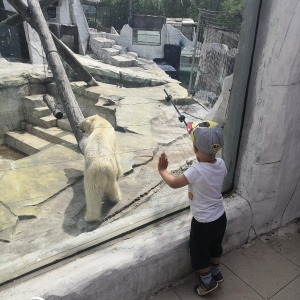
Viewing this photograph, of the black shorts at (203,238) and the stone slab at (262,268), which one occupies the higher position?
the black shorts at (203,238)

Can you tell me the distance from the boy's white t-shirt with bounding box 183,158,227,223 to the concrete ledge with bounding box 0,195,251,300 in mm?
216

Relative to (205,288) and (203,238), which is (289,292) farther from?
(203,238)

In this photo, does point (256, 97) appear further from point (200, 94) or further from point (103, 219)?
point (103, 219)

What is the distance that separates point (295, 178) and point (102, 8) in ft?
8.91

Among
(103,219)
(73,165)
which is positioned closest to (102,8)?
(73,165)

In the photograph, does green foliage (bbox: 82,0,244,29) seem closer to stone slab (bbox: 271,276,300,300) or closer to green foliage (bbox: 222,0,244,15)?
green foliage (bbox: 222,0,244,15)

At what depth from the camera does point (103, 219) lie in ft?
9.87

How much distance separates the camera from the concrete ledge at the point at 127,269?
4.37ft

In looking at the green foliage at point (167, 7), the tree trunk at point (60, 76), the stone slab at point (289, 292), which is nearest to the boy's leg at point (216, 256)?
the stone slab at point (289, 292)

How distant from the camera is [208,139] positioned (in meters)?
1.48

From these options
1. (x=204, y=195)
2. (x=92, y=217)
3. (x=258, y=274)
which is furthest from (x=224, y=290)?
(x=92, y=217)

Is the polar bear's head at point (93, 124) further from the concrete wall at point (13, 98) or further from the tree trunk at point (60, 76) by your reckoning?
the concrete wall at point (13, 98)

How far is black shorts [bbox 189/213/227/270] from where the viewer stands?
164 cm

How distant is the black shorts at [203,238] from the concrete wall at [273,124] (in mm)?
484
